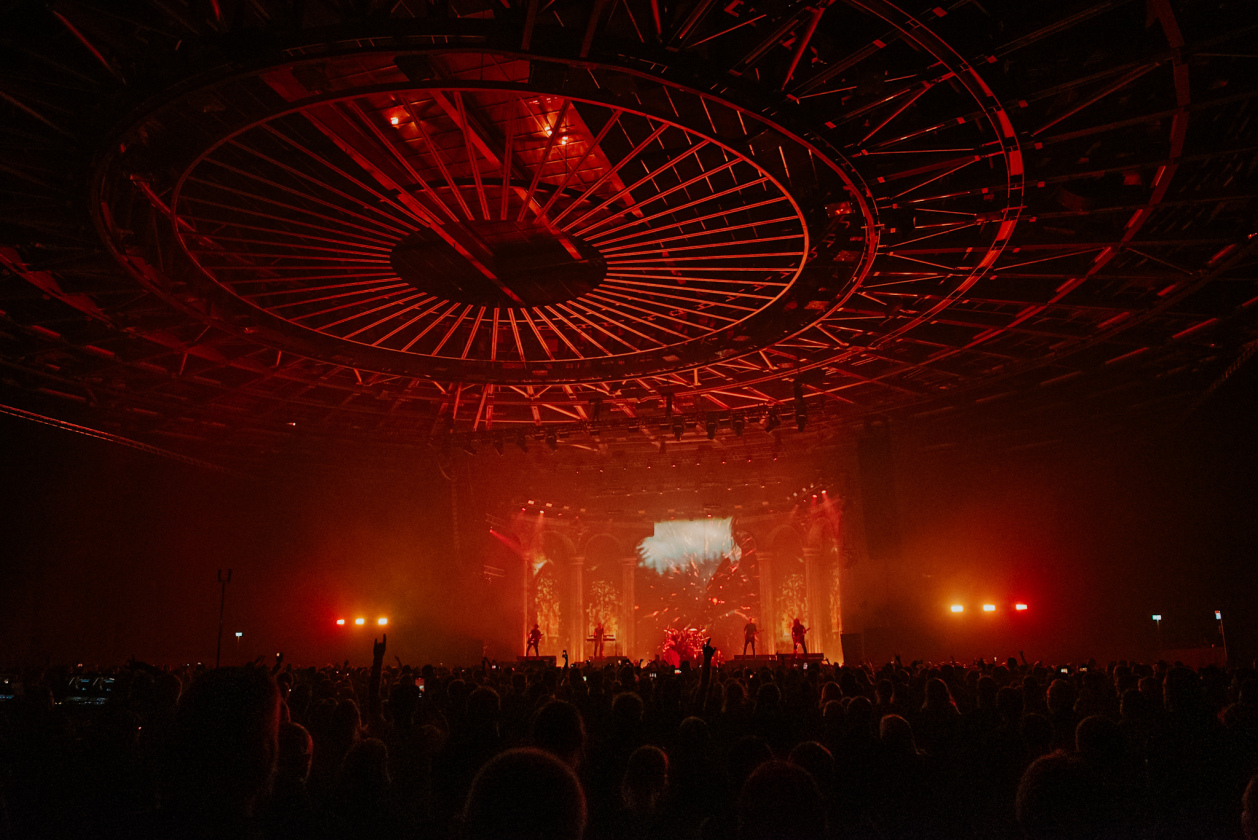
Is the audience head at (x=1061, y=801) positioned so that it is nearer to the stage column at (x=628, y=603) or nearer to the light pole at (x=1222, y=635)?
the light pole at (x=1222, y=635)

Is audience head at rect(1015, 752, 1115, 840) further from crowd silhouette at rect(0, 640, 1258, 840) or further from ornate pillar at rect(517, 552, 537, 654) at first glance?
ornate pillar at rect(517, 552, 537, 654)

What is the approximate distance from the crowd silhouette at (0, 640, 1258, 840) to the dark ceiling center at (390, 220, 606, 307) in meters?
8.95

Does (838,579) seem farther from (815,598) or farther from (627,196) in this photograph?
(627,196)

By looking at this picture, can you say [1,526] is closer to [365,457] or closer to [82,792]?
[365,457]

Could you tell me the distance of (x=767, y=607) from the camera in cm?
3909

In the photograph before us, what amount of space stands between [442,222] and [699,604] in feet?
98.8

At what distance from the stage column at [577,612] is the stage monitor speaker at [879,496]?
55.5 feet

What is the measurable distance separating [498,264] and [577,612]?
27.2 m

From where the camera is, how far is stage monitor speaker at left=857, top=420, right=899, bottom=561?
2812 centimetres

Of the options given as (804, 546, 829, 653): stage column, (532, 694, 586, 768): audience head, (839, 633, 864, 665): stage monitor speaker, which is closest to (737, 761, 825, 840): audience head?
(532, 694, 586, 768): audience head

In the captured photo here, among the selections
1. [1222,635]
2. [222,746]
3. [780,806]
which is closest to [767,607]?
[1222,635]

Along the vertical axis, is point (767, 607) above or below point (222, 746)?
above

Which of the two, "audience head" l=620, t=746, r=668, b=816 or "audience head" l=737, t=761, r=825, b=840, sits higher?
"audience head" l=737, t=761, r=825, b=840

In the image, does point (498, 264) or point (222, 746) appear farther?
point (498, 264)
